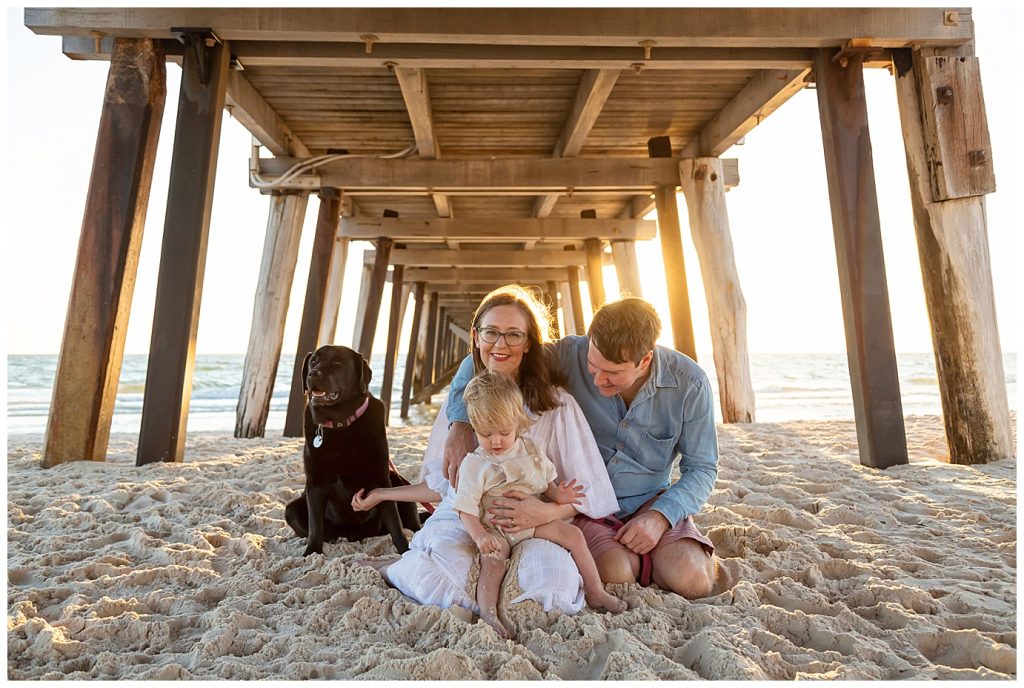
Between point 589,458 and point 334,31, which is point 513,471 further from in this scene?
point 334,31

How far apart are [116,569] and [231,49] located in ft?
12.8

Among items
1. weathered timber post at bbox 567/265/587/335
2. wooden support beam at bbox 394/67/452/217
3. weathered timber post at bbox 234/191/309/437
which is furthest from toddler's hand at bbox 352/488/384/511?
weathered timber post at bbox 567/265/587/335

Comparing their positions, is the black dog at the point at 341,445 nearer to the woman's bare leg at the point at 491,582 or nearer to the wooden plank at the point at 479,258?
the woman's bare leg at the point at 491,582

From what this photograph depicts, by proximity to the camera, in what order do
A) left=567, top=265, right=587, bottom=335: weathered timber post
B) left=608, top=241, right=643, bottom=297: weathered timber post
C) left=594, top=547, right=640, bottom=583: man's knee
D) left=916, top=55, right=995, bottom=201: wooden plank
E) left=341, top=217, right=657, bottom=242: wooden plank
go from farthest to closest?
left=567, top=265, right=587, bottom=335: weathered timber post → left=608, top=241, right=643, bottom=297: weathered timber post → left=341, top=217, right=657, bottom=242: wooden plank → left=916, top=55, right=995, bottom=201: wooden plank → left=594, top=547, right=640, bottom=583: man's knee

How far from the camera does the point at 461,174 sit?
7.79 metres

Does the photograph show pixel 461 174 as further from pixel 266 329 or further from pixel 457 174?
pixel 266 329

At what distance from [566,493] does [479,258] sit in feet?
38.0

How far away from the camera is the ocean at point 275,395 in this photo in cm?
1481

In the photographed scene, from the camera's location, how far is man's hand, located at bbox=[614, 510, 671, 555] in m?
2.55

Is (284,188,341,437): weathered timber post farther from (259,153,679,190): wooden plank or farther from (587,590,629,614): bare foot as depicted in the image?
(587,590,629,614): bare foot

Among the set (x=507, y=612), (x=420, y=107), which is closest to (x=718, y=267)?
(x=420, y=107)

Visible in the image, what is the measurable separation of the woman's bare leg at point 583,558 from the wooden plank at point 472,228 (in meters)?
8.56

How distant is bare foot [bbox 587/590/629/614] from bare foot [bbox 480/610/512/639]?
35 cm

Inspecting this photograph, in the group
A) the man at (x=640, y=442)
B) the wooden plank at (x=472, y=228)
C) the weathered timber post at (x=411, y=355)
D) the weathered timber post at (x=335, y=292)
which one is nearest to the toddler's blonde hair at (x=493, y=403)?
the man at (x=640, y=442)
